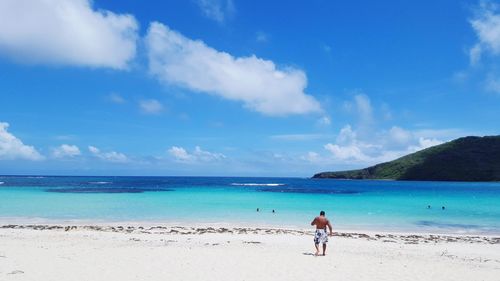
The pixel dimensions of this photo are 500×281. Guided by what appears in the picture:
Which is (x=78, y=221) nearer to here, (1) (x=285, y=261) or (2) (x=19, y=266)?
(2) (x=19, y=266)

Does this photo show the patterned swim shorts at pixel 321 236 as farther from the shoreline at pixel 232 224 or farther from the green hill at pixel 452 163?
the green hill at pixel 452 163

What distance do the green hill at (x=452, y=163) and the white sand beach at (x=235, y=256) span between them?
440ft

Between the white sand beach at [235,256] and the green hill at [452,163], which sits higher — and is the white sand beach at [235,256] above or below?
below

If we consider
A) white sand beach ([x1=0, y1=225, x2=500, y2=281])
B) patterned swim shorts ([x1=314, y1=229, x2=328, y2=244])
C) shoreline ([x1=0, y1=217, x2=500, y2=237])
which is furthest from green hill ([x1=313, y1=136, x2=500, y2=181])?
patterned swim shorts ([x1=314, y1=229, x2=328, y2=244])

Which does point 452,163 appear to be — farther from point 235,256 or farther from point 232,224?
point 235,256

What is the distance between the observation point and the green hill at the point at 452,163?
142m

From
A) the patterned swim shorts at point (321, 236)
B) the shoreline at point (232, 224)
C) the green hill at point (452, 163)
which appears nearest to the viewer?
the patterned swim shorts at point (321, 236)

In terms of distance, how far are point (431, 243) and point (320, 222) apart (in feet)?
24.0

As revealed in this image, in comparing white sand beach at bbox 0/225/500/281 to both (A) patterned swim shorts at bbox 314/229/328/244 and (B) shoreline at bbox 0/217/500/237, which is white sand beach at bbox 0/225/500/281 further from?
(B) shoreline at bbox 0/217/500/237

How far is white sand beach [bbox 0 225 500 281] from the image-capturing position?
12570mm

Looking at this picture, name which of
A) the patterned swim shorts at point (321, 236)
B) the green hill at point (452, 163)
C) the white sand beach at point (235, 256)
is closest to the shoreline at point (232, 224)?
the white sand beach at point (235, 256)

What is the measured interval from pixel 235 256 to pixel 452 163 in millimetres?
155912

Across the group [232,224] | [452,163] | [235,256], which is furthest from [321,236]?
[452,163]

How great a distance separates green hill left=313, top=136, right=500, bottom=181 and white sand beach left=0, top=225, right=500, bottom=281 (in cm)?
13412
